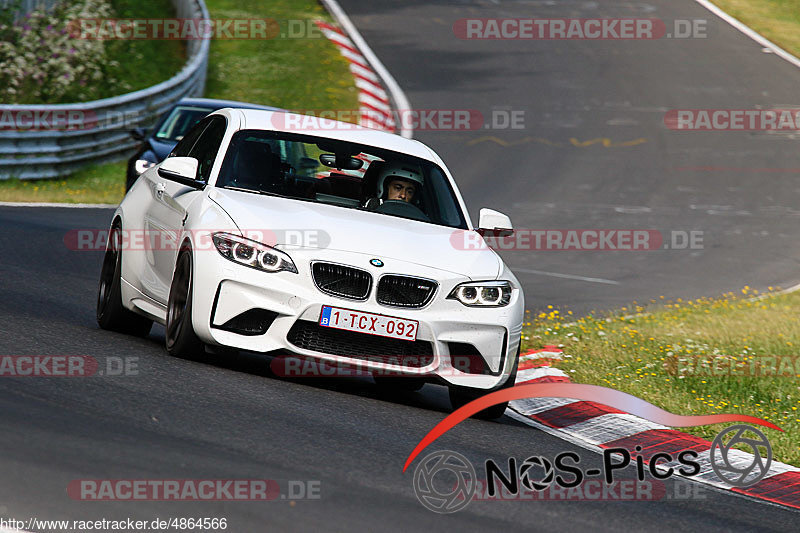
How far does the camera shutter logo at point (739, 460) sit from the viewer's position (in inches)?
Result: 295

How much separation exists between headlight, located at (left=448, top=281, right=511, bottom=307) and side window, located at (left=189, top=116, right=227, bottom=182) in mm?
1917

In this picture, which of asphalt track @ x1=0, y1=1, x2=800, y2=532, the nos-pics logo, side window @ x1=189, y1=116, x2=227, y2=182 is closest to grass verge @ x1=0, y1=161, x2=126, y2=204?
asphalt track @ x1=0, y1=1, x2=800, y2=532

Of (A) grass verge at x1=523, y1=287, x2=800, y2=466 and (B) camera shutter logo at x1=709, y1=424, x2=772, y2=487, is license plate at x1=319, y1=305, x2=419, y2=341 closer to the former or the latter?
(B) camera shutter logo at x1=709, y1=424, x2=772, y2=487

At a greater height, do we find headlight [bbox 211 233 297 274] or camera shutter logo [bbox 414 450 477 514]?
headlight [bbox 211 233 297 274]

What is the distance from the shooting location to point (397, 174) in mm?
9094

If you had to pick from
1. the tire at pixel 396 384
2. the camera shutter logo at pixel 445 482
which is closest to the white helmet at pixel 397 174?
the tire at pixel 396 384

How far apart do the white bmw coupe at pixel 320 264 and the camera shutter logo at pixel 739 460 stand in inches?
53.9

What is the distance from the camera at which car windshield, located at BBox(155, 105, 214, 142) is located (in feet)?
53.6

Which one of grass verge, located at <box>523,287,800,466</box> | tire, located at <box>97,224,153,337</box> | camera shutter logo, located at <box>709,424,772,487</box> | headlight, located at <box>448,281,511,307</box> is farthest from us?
grass verge, located at <box>523,287,800,466</box>

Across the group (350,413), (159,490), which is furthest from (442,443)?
(159,490)

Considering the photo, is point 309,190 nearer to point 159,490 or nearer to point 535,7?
point 159,490

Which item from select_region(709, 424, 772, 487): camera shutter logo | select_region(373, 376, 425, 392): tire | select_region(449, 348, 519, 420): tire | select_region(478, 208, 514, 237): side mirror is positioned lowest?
select_region(373, 376, 425, 392): tire

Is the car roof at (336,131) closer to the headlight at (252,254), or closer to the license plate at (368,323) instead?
the headlight at (252,254)

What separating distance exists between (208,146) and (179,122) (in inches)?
301
